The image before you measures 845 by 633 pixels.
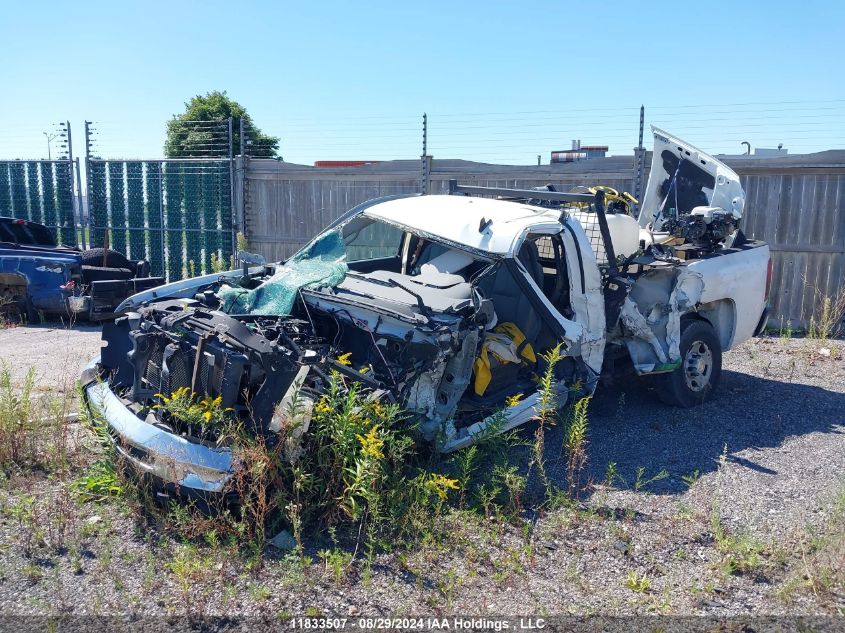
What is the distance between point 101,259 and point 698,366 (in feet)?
28.0

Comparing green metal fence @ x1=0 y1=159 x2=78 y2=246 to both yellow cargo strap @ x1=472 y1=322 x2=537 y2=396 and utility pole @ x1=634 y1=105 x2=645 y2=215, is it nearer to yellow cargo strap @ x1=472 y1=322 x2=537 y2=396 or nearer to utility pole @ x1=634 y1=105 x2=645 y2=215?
utility pole @ x1=634 y1=105 x2=645 y2=215

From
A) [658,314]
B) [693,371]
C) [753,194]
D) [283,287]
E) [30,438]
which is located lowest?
[30,438]

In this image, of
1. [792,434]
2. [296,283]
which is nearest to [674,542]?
[792,434]

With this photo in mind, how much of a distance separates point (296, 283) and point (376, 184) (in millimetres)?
7157

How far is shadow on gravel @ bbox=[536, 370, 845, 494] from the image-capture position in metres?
5.41

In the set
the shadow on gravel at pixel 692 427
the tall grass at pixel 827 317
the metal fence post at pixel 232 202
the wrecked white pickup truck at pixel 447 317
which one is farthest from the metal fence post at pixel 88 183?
the tall grass at pixel 827 317

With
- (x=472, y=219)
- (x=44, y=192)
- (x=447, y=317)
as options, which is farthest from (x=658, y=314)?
(x=44, y=192)

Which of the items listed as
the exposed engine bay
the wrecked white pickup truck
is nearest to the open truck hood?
the wrecked white pickup truck

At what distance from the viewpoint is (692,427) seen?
6.31m

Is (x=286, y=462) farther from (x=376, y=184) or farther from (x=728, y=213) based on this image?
(x=376, y=184)

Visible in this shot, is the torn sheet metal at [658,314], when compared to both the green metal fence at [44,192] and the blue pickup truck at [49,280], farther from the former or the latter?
the green metal fence at [44,192]

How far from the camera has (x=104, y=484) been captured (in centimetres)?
468

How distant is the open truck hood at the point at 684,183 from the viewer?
7.61 meters

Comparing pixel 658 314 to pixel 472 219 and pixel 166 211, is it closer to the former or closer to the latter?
pixel 472 219
